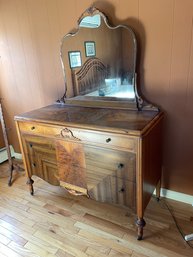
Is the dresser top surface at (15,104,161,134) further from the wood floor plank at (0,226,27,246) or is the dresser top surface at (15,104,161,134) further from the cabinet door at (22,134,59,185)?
the wood floor plank at (0,226,27,246)

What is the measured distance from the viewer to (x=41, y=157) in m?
1.93

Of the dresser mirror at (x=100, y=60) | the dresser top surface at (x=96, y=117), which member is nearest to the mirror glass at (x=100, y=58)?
the dresser mirror at (x=100, y=60)

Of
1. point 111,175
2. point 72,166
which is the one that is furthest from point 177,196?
point 72,166

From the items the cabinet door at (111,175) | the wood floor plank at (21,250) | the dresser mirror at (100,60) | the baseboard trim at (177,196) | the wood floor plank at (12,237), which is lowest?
the wood floor plank at (21,250)

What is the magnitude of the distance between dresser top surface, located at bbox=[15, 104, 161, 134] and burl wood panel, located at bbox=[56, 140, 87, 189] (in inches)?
7.5

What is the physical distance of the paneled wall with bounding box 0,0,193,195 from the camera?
155 centimetres

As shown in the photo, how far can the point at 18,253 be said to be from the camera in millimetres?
1553

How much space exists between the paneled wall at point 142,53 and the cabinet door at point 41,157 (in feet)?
2.07

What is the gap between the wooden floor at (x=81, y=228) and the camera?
1538mm

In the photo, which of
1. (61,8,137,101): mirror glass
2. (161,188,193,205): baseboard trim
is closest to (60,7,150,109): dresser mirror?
(61,8,137,101): mirror glass

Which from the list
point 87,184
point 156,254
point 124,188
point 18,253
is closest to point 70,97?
point 87,184

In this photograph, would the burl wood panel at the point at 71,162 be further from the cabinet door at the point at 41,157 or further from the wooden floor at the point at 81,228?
the wooden floor at the point at 81,228

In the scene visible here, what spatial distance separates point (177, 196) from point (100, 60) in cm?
144

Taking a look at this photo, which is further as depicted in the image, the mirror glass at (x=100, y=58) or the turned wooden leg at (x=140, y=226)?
the mirror glass at (x=100, y=58)
